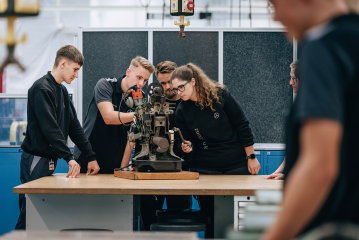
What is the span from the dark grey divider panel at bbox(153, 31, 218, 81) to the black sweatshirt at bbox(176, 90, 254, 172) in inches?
49.7

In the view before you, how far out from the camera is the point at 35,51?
212 inches

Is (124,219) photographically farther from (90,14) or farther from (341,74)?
(90,14)

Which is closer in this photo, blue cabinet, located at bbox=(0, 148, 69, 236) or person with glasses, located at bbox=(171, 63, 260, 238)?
person with glasses, located at bbox=(171, 63, 260, 238)

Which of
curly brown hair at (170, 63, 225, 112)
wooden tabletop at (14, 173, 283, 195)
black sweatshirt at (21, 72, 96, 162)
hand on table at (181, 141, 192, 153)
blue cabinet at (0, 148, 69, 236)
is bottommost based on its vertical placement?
blue cabinet at (0, 148, 69, 236)

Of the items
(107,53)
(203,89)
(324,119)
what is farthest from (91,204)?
(107,53)

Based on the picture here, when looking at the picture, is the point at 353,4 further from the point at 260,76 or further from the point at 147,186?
the point at 260,76

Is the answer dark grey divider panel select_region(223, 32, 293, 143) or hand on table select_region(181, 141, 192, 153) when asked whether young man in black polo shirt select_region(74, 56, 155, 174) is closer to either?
hand on table select_region(181, 141, 192, 153)

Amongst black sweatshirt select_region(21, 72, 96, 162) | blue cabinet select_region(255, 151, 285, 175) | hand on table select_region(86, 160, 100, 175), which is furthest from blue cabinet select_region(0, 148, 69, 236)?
blue cabinet select_region(255, 151, 285, 175)

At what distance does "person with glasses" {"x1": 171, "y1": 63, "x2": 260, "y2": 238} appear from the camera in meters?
2.37

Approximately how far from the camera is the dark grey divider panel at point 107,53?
11.8 ft

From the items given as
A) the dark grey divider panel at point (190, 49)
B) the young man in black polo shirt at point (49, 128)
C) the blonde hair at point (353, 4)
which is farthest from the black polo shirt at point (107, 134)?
the blonde hair at point (353, 4)

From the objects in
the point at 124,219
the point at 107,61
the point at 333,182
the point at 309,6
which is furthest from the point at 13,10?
the point at 107,61

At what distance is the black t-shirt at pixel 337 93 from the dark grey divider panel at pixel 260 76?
3.01 meters

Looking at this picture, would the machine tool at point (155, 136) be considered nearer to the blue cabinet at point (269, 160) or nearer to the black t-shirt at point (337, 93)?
the blue cabinet at point (269, 160)
